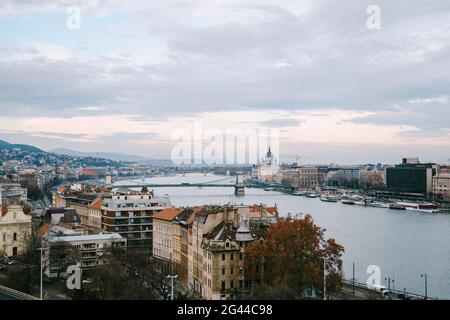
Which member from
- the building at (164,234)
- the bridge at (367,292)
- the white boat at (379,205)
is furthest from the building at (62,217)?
the white boat at (379,205)

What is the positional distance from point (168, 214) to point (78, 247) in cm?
204

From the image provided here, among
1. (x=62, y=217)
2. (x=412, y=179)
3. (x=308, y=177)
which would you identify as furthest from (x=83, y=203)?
(x=308, y=177)

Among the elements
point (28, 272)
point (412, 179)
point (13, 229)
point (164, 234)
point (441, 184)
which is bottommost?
point (28, 272)

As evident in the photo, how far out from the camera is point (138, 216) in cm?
1223

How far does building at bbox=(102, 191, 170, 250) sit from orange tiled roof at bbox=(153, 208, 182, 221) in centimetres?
81

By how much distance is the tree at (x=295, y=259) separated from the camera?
7.03m

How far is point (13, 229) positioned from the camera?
1098cm

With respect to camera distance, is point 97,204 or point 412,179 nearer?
point 97,204

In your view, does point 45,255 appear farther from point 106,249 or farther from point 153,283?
point 153,283

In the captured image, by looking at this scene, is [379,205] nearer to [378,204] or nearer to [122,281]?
[378,204]

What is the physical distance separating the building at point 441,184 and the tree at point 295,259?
25.7 meters

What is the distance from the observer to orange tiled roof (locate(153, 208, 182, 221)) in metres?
10.9

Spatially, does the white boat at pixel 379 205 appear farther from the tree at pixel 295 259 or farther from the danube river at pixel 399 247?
the tree at pixel 295 259

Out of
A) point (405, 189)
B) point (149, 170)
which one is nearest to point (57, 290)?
point (405, 189)
